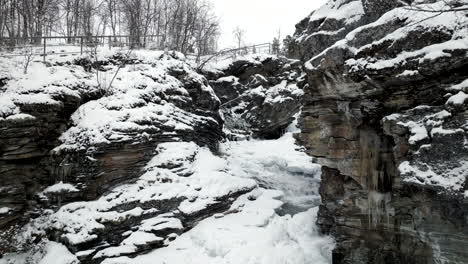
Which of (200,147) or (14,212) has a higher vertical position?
(200,147)

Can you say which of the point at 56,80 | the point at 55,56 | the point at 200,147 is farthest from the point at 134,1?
the point at 200,147

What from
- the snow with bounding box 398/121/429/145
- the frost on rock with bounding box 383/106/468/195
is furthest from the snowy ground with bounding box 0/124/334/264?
the snow with bounding box 398/121/429/145

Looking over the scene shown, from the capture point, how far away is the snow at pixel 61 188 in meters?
10.2

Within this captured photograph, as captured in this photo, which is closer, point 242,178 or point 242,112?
point 242,178

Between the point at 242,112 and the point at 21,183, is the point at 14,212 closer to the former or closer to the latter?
the point at 21,183

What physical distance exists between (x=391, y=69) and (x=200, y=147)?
8563 mm

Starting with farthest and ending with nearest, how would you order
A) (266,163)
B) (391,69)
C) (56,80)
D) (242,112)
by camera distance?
(242,112), (266,163), (56,80), (391,69)

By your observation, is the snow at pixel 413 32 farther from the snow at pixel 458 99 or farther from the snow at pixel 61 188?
the snow at pixel 61 188

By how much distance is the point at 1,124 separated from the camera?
10344 mm

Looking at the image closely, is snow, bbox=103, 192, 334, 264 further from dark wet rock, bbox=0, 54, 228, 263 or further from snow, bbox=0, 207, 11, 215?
snow, bbox=0, 207, 11, 215

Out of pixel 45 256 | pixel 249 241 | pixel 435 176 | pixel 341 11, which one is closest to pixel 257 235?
pixel 249 241

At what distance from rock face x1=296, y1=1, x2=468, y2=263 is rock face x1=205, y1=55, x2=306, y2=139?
11.4 metres

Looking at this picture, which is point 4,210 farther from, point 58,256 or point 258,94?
point 258,94

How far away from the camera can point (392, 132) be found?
738 cm
